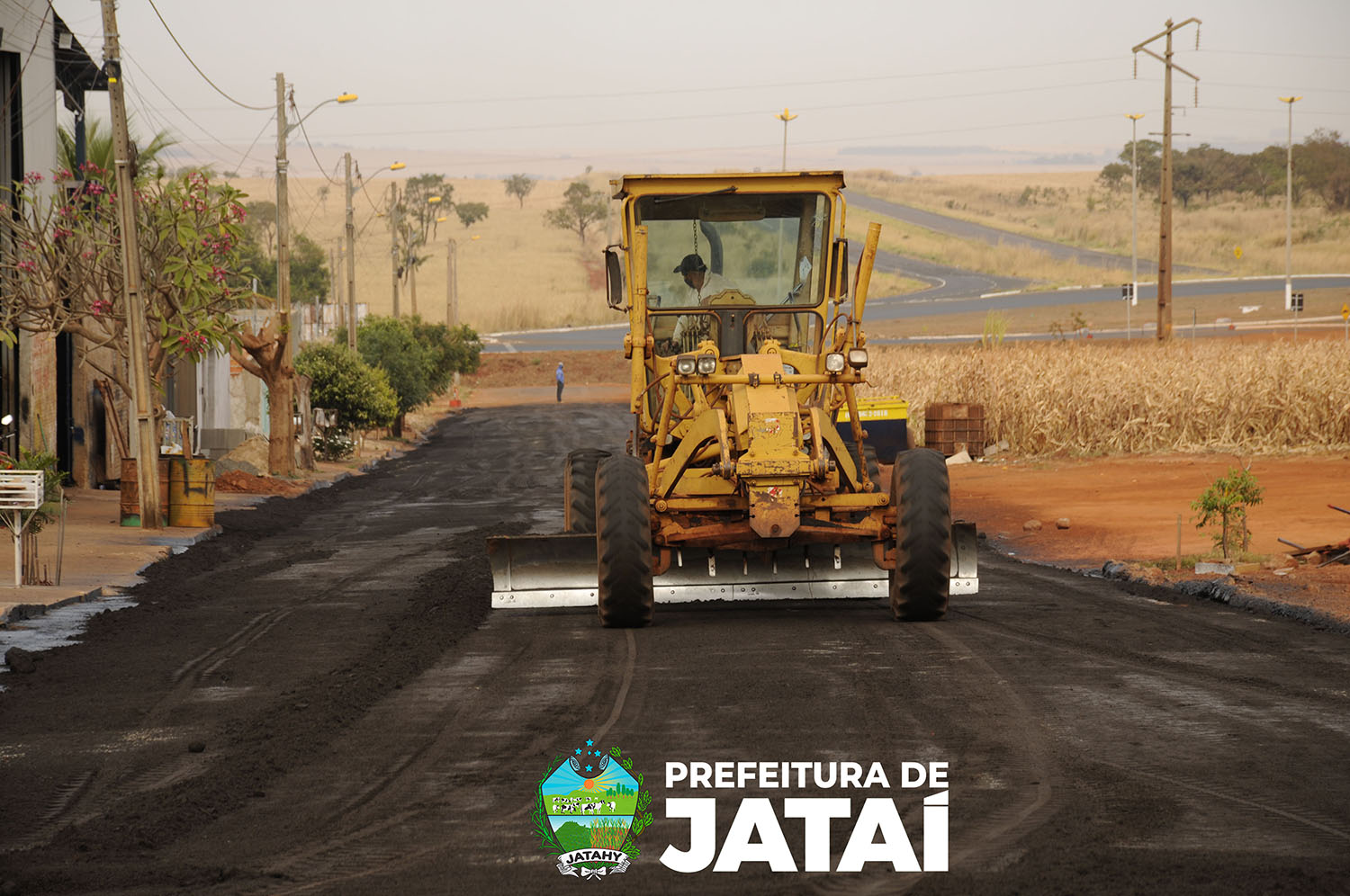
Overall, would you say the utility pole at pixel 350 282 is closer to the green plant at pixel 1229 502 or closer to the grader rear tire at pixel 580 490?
the grader rear tire at pixel 580 490

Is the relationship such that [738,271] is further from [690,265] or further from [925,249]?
[925,249]

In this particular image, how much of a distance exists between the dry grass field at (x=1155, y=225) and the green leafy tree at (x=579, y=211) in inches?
1401

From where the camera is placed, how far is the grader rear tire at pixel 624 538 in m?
12.3

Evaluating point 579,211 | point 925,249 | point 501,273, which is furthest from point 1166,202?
point 579,211

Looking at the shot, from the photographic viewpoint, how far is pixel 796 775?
26.0 feet

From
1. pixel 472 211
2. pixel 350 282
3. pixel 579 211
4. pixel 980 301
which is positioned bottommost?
pixel 350 282

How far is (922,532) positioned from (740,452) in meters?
1.64

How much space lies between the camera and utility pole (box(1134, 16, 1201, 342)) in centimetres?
4753

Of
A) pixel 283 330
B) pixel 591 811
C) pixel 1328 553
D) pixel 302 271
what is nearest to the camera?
pixel 591 811

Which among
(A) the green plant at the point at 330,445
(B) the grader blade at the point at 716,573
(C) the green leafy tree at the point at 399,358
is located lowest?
(A) the green plant at the point at 330,445

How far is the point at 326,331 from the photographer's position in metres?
86.1

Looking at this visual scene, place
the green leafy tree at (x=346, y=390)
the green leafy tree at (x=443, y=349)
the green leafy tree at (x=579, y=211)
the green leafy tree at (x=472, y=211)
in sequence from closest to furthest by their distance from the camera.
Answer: the green leafy tree at (x=346, y=390) < the green leafy tree at (x=443, y=349) < the green leafy tree at (x=579, y=211) < the green leafy tree at (x=472, y=211)

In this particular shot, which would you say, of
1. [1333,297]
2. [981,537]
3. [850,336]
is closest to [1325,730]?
[850,336]

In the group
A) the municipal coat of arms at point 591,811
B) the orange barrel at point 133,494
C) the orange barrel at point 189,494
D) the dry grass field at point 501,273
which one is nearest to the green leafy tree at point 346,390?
the orange barrel at point 133,494
